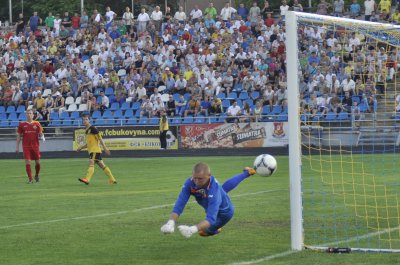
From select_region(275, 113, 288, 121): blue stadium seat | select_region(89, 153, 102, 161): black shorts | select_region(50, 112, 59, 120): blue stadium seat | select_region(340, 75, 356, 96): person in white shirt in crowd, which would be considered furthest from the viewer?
select_region(50, 112, 59, 120): blue stadium seat

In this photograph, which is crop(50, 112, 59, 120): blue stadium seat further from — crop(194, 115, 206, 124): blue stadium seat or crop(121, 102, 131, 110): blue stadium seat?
crop(194, 115, 206, 124): blue stadium seat

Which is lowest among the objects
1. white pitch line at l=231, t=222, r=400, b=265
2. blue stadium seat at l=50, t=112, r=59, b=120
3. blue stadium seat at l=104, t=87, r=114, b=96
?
white pitch line at l=231, t=222, r=400, b=265

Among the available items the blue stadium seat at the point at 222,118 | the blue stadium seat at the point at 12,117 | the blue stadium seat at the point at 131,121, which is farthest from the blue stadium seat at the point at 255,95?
Answer: the blue stadium seat at the point at 12,117

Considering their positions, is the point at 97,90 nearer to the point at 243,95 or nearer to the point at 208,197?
the point at 243,95

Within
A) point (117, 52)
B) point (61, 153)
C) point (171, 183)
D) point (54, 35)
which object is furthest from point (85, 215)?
point (54, 35)

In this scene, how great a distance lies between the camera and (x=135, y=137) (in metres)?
38.9

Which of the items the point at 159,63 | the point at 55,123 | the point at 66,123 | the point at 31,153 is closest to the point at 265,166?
the point at 31,153

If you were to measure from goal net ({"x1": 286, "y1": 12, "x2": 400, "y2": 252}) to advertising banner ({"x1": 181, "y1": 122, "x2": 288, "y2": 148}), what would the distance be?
11.7 ft

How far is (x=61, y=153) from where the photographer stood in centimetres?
3934

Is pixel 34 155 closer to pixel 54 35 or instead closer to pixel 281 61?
pixel 281 61

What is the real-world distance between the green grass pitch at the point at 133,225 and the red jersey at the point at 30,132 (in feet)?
3.59

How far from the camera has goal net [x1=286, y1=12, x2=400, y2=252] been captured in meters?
12.1

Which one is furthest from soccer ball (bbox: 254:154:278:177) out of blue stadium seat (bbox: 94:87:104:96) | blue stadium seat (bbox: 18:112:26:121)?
blue stadium seat (bbox: 18:112:26:121)

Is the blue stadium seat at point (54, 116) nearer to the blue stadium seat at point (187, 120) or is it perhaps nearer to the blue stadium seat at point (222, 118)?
the blue stadium seat at point (187, 120)
